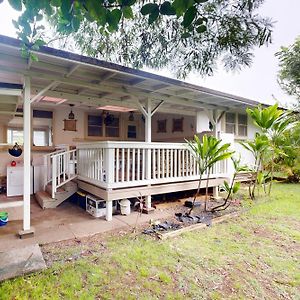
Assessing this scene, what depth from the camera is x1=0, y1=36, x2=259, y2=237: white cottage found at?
395cm

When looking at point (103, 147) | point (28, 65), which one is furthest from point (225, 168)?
point (28, 65)

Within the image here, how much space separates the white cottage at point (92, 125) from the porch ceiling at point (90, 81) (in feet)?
0.05

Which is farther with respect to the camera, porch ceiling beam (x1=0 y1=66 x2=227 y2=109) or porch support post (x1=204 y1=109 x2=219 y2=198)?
porch support post (x1=204 y1=109 x2=219 y2=198)

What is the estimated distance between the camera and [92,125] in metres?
8.86

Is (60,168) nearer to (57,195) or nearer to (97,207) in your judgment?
(57,195)

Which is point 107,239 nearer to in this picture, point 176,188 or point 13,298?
point 13,298

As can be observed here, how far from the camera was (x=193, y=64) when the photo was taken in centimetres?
388

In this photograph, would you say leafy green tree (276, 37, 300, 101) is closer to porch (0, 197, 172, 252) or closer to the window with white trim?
the window with white trim

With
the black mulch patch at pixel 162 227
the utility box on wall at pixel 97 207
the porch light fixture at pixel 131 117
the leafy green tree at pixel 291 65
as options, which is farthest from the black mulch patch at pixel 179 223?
the leafy green tree at pixel 291 65

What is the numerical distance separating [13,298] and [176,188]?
166 inches

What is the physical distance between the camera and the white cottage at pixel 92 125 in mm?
3947

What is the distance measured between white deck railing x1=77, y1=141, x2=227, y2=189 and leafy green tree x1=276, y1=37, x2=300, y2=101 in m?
7.25

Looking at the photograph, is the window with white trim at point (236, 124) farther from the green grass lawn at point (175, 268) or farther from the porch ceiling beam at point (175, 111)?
the green grass lawn at point (175, 268)

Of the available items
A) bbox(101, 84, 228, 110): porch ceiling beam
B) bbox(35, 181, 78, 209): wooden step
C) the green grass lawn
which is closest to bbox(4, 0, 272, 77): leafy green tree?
bbox(101, 84, 228, 110): porch ceiling beam
